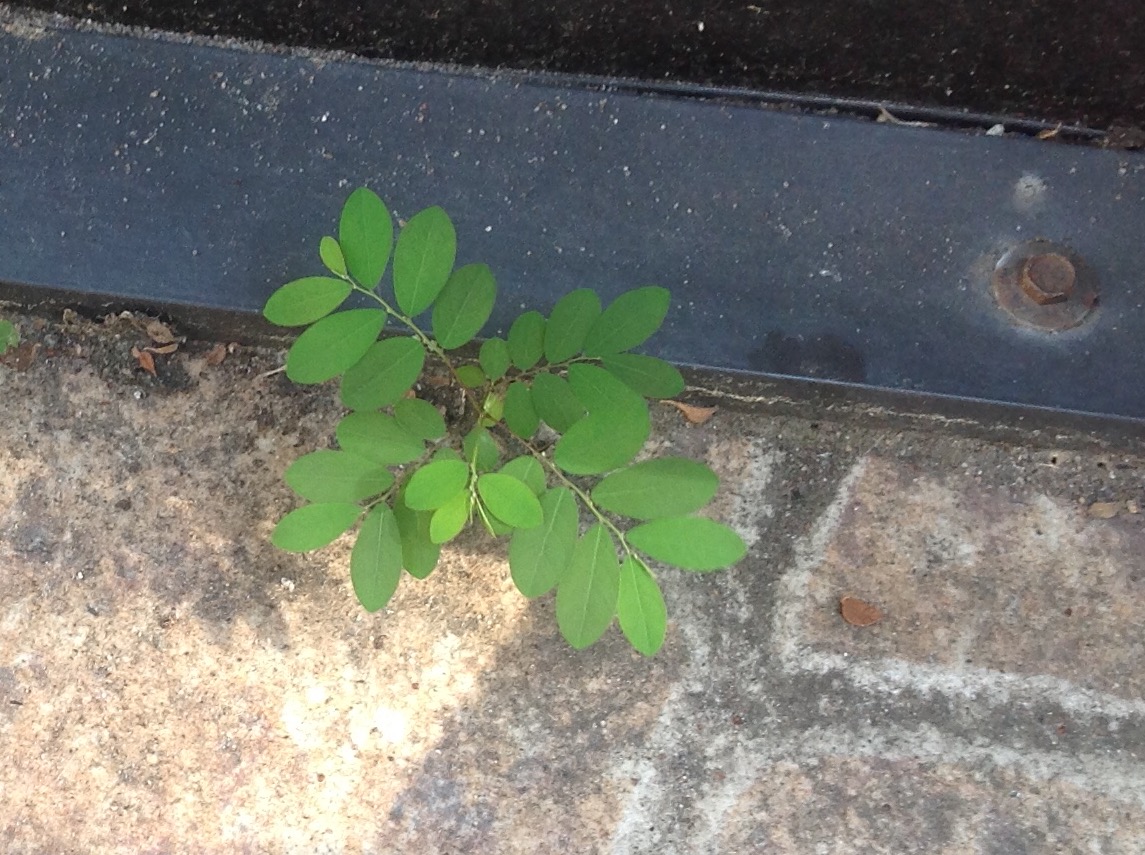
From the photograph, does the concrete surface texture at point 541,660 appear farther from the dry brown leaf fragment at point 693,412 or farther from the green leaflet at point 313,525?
the green leaflet at point 313,525

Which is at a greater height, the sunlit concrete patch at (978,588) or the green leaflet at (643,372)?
the green leaflet at (643,372)

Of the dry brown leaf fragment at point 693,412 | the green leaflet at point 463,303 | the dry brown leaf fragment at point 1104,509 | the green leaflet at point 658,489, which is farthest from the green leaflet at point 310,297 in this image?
the dry brown leaf fragment at point 1104,509

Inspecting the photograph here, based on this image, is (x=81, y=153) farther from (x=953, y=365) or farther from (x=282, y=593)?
(x=953, y=365)

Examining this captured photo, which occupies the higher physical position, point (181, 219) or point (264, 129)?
point (264, 129)

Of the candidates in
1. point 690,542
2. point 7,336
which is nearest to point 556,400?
point 690,542

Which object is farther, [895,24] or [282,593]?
[282,593]

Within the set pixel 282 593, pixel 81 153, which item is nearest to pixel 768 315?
pixel 282 593
